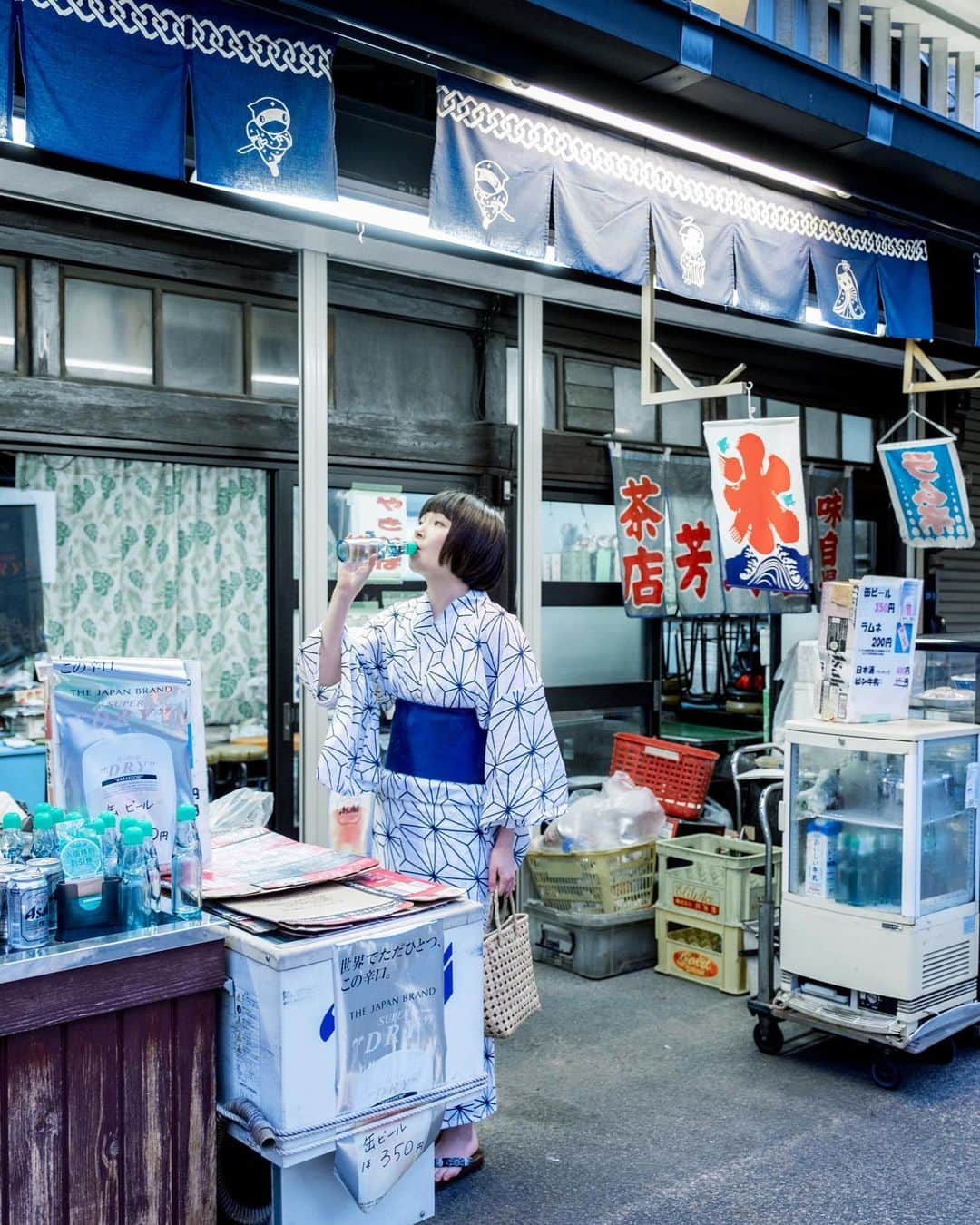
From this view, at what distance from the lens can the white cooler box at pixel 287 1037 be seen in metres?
2.88

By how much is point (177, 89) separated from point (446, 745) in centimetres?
260

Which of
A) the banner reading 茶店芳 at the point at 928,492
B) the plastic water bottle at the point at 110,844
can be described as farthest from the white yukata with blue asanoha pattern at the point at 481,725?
the banner reading 茶店芳 at the point at 928,492

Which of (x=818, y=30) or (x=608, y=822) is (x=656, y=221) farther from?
(x=608, y=822)

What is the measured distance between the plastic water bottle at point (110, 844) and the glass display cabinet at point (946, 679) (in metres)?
4.28

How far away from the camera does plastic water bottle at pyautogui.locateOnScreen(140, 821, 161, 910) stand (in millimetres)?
2947

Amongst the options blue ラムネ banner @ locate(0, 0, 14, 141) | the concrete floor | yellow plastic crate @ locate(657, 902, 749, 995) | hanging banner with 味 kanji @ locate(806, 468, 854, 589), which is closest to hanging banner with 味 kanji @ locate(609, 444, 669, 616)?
hanging banner with 味 kanji @ locate(806, 468, 854, 589)

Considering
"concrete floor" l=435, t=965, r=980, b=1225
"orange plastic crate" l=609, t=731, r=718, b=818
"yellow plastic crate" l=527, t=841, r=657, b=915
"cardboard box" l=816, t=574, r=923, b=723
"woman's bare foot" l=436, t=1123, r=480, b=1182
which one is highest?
"cardboard box" l=816, t=574, r=923, b=723

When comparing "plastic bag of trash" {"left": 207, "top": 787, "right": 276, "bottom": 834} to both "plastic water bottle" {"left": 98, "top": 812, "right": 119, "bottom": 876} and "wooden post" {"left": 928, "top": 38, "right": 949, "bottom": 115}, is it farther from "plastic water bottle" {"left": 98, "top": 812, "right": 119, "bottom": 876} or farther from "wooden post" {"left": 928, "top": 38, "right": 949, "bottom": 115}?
"wooden post" {"left": 928, "top": 38, "right": 949, "bottom": 115}

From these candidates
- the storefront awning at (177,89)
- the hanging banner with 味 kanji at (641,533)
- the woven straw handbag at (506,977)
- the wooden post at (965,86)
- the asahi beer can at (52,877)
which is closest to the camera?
the asahi beer can at (52,877)

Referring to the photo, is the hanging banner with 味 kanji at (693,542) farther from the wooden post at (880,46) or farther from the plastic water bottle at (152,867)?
the plastic water bottle at (152,867)

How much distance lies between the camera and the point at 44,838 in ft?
9.64

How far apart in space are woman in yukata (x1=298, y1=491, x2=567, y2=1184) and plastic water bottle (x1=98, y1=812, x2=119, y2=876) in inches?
52.8

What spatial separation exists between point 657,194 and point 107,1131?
476 centimetres

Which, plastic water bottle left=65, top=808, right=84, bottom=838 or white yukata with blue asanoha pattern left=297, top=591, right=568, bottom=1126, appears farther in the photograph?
white yukata with blue asanoha pattern left=297, top=591, right=568, bottom=1126
